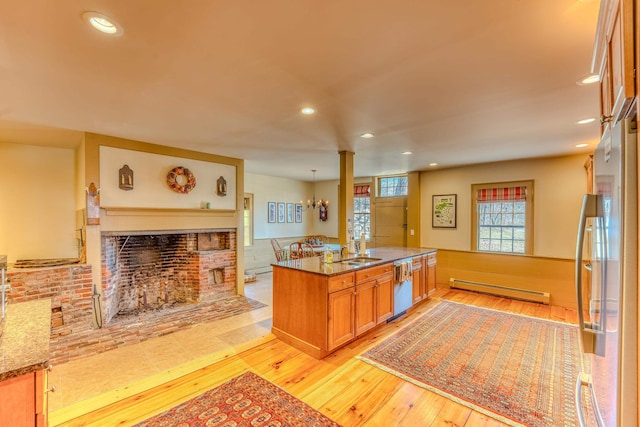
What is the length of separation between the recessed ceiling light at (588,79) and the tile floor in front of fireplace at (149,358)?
3.92 m

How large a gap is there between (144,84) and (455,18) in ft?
7.48

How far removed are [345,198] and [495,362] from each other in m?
2.74

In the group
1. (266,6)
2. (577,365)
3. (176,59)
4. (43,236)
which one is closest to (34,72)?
(176,59)

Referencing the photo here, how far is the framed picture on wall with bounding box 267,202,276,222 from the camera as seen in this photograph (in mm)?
7918

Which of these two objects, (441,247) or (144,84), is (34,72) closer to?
(144,84)

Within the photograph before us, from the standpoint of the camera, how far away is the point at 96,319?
373 centimetres

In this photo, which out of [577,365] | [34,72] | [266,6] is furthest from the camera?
[577,365]

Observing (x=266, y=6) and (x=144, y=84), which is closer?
(x=266, y=6)

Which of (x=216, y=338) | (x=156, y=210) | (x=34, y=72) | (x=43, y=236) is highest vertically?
(x=34, y=72)

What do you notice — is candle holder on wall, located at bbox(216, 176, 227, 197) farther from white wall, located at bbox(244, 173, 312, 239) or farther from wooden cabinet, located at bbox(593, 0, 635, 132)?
wooden cabinet, located at bbox(593, 0, 635, 132)

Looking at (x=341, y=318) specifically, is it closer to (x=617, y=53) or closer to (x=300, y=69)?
(x=300, y=69)

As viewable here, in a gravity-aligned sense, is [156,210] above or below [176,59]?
below

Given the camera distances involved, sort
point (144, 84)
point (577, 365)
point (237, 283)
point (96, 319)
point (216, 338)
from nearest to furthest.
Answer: point (144, 84)
point (577, 365)
point (216, 338)
point (96, 319)
point (237, 283)

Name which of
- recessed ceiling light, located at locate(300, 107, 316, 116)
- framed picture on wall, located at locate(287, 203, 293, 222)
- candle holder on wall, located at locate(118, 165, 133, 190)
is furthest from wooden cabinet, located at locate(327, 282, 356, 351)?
framed picture on wall, located at locate(287, 203, 293, 222)
